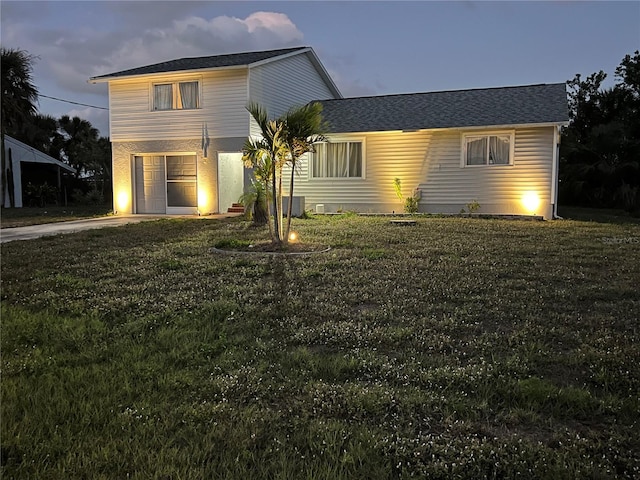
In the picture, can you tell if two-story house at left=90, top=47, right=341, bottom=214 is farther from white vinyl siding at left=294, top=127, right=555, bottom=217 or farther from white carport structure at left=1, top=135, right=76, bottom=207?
white carport structure at left=1, top=135, right=76, bottom=207

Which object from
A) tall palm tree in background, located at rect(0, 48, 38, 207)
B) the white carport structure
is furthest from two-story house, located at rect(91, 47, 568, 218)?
the white carport structure

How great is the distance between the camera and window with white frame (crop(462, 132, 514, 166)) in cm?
1520

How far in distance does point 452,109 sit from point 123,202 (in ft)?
38.7

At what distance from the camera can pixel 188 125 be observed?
54.5ft

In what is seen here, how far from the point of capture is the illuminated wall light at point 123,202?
17.7 m

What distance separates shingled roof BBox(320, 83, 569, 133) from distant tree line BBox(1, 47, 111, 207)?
41.4ft

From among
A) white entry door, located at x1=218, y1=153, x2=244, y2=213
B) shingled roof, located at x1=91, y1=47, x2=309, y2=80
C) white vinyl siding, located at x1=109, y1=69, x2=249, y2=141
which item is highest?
shingled roof, located at x1=91, y1=47, x2=309, y2=80

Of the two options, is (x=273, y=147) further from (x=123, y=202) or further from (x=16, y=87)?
(x=16, y=87)

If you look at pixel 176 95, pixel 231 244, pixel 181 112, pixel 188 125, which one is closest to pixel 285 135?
pixel 231 244

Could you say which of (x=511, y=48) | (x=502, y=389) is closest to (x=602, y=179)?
(x=511, y=48)

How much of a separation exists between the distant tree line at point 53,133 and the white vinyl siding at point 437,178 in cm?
1263

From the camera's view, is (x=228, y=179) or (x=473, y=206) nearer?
(x=473, y=206)

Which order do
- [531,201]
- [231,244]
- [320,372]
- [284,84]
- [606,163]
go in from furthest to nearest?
[606,163]
[284,84]
[531,201]
[231,244]
[320,372]

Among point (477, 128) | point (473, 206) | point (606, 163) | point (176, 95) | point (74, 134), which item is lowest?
point (473, 206)
